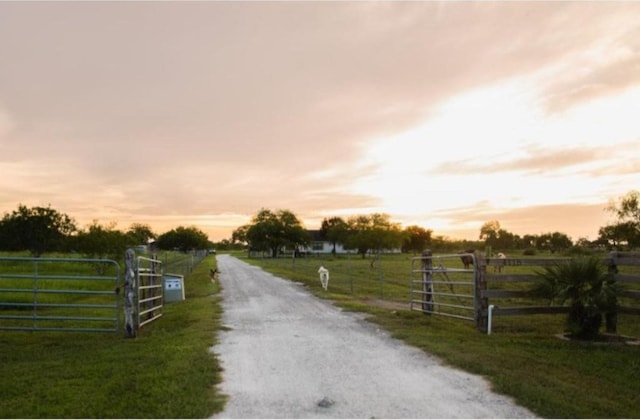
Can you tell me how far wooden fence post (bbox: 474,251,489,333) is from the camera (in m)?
11.2

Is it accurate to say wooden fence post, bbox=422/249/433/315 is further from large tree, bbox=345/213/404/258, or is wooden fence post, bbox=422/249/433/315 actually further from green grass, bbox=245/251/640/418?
large tree, bbox=345/213/404/258

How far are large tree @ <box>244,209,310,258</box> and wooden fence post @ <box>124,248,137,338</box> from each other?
251ft

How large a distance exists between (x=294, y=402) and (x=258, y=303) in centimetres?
1088

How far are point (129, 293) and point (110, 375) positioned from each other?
13.4 ft

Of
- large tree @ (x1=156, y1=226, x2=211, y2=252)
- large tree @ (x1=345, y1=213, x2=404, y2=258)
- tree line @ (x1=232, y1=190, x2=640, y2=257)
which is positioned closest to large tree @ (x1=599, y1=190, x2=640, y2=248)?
tree line @ (x1=232, y1=190, x2=640, y2=257)

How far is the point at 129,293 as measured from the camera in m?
11.0

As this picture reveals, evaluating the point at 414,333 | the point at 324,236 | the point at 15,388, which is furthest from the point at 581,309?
the point at 324,236

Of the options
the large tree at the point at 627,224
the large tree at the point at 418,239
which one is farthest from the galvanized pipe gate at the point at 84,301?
the large tree at the point at 418,239

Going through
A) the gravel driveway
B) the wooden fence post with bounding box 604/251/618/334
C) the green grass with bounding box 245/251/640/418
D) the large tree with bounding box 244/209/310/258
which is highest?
the large tree with bounding box 244/209/310/258

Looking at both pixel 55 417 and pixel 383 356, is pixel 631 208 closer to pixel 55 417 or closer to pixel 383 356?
pixel 383 356

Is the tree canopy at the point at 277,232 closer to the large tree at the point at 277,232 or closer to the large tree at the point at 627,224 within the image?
the large tree at the point at 277,232

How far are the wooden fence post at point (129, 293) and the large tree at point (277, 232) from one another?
76.5 meters

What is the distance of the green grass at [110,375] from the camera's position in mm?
5586

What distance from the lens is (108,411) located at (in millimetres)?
5473
